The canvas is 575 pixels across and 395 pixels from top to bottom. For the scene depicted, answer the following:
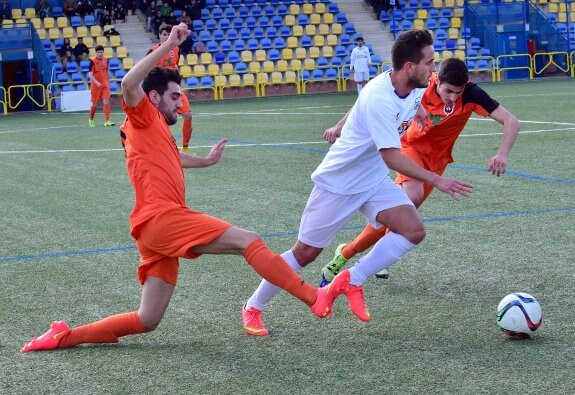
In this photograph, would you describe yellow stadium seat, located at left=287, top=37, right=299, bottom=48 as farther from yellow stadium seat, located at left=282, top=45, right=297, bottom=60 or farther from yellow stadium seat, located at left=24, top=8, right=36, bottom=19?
yellow stadium seat, located at left=24, top=8, right=36, bottom=19

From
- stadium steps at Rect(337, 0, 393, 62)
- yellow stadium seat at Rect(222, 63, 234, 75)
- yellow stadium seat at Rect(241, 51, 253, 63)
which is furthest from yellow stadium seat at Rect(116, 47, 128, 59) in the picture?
stadium steps at Rect(337, 0, 393, 62)

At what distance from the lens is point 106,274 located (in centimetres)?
719

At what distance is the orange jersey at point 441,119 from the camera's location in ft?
21.3

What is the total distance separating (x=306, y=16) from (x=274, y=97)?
588 centimetres

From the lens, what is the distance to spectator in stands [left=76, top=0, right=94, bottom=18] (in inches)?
1383

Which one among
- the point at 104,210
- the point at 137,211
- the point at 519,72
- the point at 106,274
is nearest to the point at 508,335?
the point at 137,211

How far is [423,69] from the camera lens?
5.41 meters

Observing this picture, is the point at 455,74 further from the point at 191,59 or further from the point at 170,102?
the point at 191,59

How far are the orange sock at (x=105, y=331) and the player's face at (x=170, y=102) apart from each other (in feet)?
3.45

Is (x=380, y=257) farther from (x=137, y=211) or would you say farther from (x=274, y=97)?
(x=274, y=97)

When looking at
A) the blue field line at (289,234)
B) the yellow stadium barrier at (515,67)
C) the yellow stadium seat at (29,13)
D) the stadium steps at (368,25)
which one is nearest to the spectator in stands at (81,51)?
the yellow stadium seat at (29,13)

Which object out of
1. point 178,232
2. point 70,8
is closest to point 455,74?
point 178,232

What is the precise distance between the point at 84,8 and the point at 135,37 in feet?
6.60

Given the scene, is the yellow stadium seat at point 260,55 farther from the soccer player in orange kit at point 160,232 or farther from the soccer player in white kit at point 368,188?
the soccer player in orange kit at point 160,232
